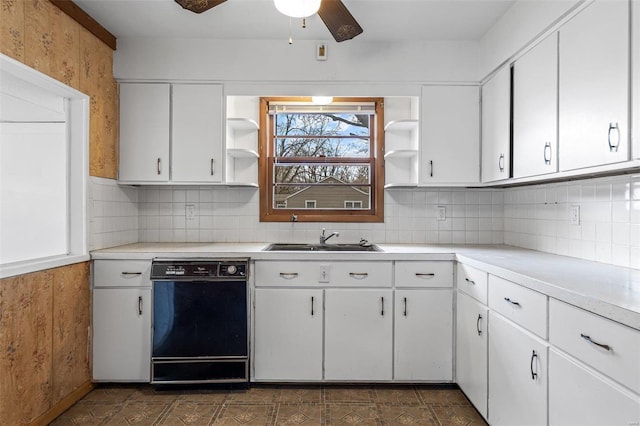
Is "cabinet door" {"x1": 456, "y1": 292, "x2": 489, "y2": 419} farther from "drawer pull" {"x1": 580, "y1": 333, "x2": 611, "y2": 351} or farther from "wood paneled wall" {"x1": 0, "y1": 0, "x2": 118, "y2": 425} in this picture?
"wood paneled wall" {"x1": 0, "y1": 0, "x2": 118, "y2": 425}

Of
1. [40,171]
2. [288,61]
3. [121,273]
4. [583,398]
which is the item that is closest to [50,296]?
[121,273]

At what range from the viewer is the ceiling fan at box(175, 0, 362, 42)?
5.59 feet

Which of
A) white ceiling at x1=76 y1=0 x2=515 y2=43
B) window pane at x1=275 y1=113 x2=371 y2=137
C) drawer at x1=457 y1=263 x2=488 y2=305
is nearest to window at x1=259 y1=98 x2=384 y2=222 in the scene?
window pane at x1=275 y1=113 x2=371 y2=137

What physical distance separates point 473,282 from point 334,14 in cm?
175

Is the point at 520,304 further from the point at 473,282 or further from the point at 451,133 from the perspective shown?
the point at 451,133

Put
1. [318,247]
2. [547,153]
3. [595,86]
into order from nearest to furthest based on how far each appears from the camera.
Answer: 1. [595,86]
2. [547,153]
3. [318,247]

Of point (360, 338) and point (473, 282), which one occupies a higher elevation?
point (473, 282)

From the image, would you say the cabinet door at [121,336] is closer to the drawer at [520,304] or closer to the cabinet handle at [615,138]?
the drawer at [520,304]

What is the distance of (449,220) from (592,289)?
1739mm

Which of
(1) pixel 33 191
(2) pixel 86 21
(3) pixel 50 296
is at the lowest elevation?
(3) pixel 50 296

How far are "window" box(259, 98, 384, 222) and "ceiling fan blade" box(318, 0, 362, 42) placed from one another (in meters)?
1.03

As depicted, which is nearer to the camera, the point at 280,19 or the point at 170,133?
the point at 280,19

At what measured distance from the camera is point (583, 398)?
1.23 meters

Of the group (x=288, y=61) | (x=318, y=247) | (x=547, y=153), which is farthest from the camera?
(x=318, y=247)
